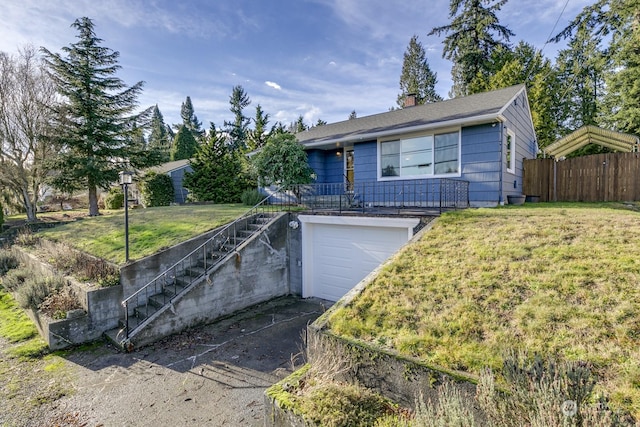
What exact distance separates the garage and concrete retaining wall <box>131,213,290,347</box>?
0.71m

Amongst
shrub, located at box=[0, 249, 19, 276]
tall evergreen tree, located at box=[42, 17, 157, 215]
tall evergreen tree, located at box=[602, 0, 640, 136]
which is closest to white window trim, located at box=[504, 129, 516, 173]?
tall evergreen tree, located at box=[602, 0, 640, 136]

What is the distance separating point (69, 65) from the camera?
569 inches

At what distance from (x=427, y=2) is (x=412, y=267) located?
34.9ft

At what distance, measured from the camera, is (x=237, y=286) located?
7648 millimetres

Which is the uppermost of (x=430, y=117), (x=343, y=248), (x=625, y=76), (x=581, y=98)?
(x=581, y=98)

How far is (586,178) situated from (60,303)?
15777 mm

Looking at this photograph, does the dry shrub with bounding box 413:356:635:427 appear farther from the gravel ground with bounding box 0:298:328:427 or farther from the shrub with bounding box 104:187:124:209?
the shrub with bounding box 104:187:124:209

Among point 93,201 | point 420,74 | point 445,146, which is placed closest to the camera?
point 445,146

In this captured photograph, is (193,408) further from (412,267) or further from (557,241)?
(557,241)

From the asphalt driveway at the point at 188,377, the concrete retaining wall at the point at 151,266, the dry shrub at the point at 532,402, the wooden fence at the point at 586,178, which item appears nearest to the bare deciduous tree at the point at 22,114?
the concrete retaining wall at the point at 151,266

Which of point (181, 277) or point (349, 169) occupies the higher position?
point (349, 169)

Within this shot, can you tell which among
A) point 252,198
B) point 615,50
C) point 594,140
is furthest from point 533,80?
point 252,198

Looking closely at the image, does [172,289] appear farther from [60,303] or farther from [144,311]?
[60,303]

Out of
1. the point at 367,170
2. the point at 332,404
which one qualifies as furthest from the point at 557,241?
the point at 367,170
